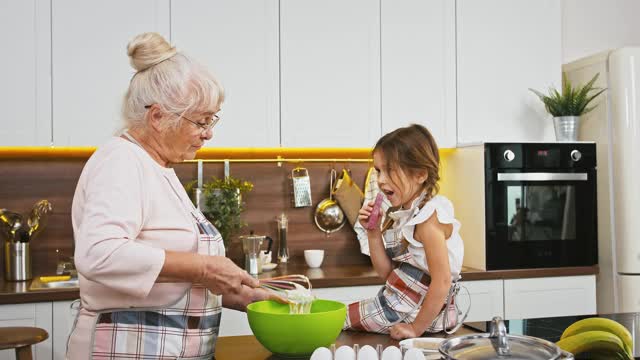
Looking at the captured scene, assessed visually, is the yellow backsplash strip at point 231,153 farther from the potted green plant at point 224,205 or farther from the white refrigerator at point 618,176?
the white refrigerator at point 618,176

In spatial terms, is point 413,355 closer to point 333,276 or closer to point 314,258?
point 333,276

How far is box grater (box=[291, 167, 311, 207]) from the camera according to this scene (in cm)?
363

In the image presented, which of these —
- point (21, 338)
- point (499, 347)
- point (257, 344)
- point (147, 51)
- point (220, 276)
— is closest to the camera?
point (499, 347)

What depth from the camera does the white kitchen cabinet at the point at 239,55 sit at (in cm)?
315

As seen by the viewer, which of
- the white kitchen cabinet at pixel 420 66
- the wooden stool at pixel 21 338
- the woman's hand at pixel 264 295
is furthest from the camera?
the white kitchen cabinet at pixel 420 66

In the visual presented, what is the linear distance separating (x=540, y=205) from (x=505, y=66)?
0.74m

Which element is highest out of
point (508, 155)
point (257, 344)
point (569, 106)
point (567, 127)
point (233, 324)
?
point (569, 106)

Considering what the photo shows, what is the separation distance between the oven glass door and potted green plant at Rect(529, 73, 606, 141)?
0.23m

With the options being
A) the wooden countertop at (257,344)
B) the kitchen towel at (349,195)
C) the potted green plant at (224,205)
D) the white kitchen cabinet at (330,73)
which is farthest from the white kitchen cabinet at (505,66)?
the wooden countertop at (257,344)

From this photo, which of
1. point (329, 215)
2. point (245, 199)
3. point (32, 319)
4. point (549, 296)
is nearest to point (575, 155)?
point (549, 296)

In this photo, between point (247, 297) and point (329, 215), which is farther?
point (329, 215)

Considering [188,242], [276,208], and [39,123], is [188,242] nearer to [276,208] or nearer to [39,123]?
[39,123]

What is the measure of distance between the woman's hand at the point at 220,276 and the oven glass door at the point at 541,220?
81.2 inches

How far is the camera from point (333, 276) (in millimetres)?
3139
